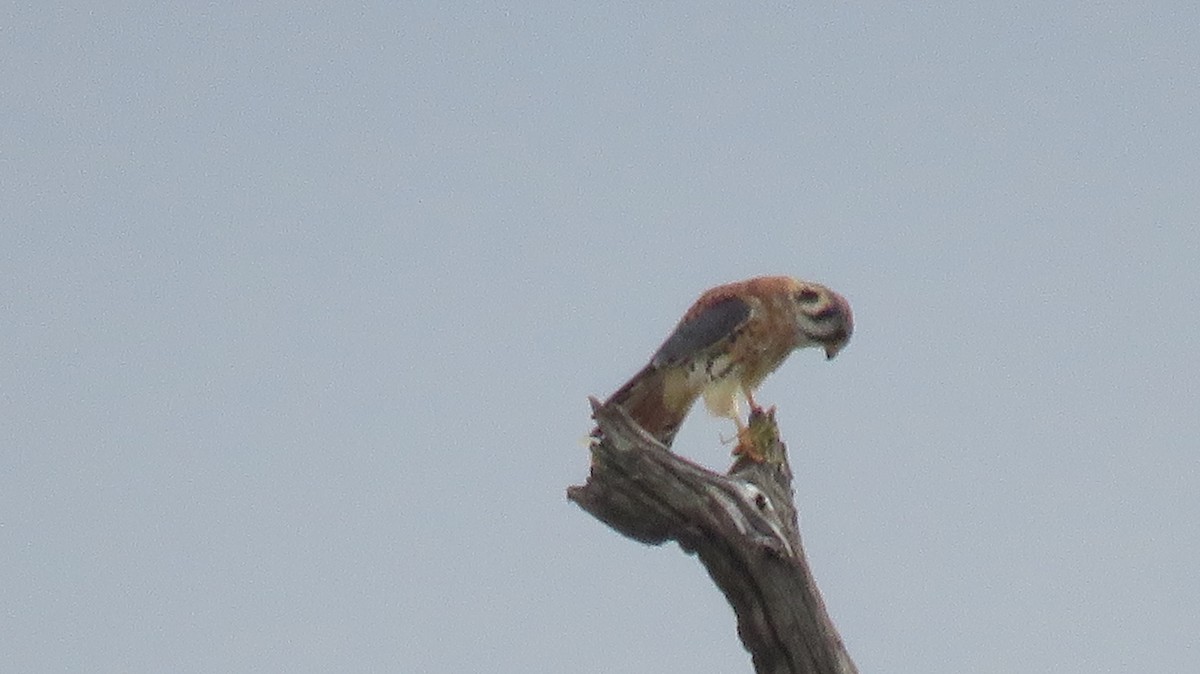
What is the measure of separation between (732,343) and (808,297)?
520 mm

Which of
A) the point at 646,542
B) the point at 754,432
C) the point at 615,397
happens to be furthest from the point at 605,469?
the point at 615,397

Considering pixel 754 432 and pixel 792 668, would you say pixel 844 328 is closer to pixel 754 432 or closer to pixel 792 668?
pixel 754 432

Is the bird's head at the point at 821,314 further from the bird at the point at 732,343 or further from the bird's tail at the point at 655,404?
the bird's tail at the point at 655,404

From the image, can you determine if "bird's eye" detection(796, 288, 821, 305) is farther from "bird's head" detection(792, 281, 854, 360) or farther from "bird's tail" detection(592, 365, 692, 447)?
"bird's tail" detection(592, 365, 692, 447)

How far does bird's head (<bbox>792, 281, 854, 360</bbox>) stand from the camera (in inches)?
420

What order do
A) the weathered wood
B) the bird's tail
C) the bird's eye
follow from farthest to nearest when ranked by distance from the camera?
the bird's eye, the bird's tail, the weathered wood

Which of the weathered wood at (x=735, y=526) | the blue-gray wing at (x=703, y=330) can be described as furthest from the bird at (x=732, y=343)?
the weathered wood at (x=735, y=526)

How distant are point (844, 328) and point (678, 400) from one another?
3.50 ft

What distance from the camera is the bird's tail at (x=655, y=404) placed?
10.4 m

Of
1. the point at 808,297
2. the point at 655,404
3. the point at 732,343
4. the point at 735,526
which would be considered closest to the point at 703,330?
the point at 732,343

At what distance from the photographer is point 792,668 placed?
293 inches

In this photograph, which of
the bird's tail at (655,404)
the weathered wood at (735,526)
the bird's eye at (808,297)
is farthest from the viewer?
the bird's eye at (808,297)

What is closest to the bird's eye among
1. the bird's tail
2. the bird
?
the bird

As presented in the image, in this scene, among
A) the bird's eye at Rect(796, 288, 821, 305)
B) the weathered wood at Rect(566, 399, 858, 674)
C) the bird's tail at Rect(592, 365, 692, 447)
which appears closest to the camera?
the weathered wood at Rect(566, 399, 858, 674)
